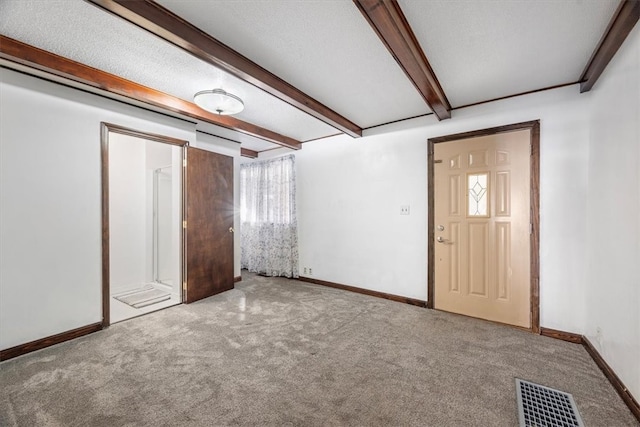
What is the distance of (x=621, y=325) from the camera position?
5.94 ft

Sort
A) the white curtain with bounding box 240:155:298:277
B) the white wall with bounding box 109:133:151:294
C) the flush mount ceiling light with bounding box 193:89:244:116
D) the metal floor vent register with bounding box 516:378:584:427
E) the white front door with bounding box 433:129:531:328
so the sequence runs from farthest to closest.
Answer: the white curtain with bounding box 240:155:298:277 → the white wall with bounding box 109:133:151:294 → the white front door with bounding box 433:129:531:328 → the flush mount ceiling light with bounding box 193:89:244:116 → the metal floor vent register with bounding box 516:378:584:427

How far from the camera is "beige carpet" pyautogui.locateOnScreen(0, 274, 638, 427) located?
1.62 meters

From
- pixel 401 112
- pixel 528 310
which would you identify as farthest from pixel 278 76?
pixel 528 310

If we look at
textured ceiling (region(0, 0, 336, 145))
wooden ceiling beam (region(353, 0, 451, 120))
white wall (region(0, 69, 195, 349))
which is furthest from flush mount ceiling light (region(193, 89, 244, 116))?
wooden ceiling beam (region(353, 0, 451, 120))

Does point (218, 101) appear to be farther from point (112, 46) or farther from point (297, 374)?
point (297, 374)

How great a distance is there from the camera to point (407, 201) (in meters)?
3.57

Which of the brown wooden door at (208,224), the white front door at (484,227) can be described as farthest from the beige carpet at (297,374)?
the brown wooden door at (208,224)

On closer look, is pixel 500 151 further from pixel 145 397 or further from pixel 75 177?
pixel 75 177

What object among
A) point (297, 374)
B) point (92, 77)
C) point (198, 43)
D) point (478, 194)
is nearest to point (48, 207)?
point (92, 77)

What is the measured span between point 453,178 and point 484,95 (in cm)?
94

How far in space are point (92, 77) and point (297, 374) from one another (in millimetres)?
3099

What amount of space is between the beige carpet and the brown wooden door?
78cm

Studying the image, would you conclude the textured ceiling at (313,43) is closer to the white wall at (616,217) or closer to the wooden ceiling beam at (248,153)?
the white wall at (616,217)

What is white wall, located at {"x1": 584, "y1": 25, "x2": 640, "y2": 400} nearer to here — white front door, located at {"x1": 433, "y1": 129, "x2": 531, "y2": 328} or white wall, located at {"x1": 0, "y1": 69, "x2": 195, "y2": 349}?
white front door, located at {"x1": 433, "y1": 129, "x2": 531, "y2": 328}
